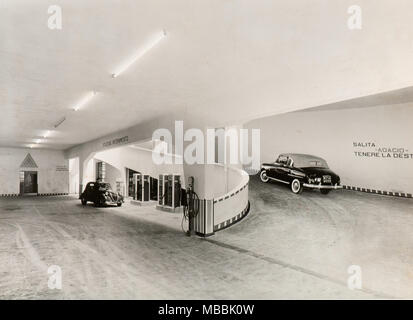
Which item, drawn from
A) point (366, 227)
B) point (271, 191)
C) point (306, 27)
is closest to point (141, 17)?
point (306, 27)

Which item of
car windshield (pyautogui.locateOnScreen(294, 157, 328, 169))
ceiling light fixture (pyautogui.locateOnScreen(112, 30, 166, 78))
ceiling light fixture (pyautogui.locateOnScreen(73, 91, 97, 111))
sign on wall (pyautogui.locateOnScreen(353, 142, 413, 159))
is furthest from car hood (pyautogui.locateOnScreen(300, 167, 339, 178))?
ceiling light fixture (pyautogui.locateOnScreen(112, 30, 166, 78))

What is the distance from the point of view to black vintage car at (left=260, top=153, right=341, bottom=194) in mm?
10305

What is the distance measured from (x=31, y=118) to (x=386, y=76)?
33.6 ft

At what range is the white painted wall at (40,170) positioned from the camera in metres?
21.0

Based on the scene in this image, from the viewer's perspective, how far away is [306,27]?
3441mm

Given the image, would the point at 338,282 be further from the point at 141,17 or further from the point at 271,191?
the point at 271,191

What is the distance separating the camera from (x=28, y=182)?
72.1ft

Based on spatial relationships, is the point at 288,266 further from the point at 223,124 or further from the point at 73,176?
the point at 73,176

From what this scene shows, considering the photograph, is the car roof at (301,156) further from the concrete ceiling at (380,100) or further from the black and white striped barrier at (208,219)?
the black and white striped barrier at (208,219)

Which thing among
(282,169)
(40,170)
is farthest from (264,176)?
(40,170)

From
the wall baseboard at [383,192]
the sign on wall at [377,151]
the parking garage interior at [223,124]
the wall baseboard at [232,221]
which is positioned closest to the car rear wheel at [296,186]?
the parking garage interior at [223,124]

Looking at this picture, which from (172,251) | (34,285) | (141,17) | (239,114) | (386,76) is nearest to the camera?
(141,17)

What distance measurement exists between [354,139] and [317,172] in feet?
6.03

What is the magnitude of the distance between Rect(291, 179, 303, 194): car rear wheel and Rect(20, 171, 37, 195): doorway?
19166 mm
